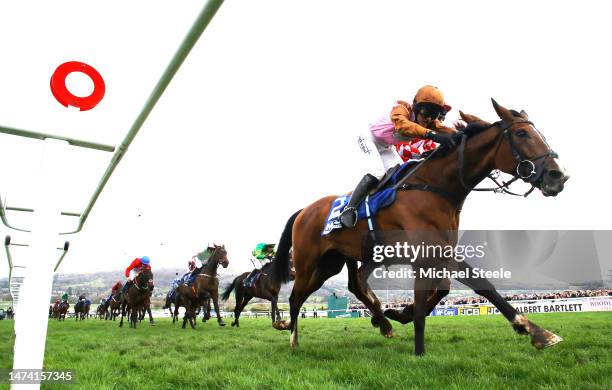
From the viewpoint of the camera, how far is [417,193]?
456cm

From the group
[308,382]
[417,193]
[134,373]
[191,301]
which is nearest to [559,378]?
[308,382]

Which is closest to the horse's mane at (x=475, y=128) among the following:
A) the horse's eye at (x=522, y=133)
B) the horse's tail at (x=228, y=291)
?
the horse's eye at (x=522, y=133)

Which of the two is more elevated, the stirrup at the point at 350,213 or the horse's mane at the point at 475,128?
the horse's mane at the point at 475,128

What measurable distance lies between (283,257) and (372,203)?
2496 mm

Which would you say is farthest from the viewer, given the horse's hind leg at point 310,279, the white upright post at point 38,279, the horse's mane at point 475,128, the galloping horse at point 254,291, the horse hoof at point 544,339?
the galloping horse at point 254,291

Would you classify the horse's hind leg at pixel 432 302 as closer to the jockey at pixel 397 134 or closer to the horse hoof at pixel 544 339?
the horse hoof at pixel 544 339

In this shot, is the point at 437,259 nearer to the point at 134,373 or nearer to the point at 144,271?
the point at 134,373

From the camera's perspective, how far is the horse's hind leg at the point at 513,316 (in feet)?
11.9

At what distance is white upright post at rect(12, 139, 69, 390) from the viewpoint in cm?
177

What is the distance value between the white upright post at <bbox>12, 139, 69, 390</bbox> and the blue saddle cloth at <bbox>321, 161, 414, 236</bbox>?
356cm

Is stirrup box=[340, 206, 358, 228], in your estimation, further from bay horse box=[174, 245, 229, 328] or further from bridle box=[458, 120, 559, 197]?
bay horse box=[174, 245, 229, 328]

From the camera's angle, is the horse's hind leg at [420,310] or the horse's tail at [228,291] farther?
the horse's tail at [228,291]

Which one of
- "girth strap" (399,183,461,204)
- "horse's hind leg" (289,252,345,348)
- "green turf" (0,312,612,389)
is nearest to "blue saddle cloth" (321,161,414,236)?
"girth strap" (399,183,461,204)

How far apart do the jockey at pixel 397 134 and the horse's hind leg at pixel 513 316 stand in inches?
55.6
